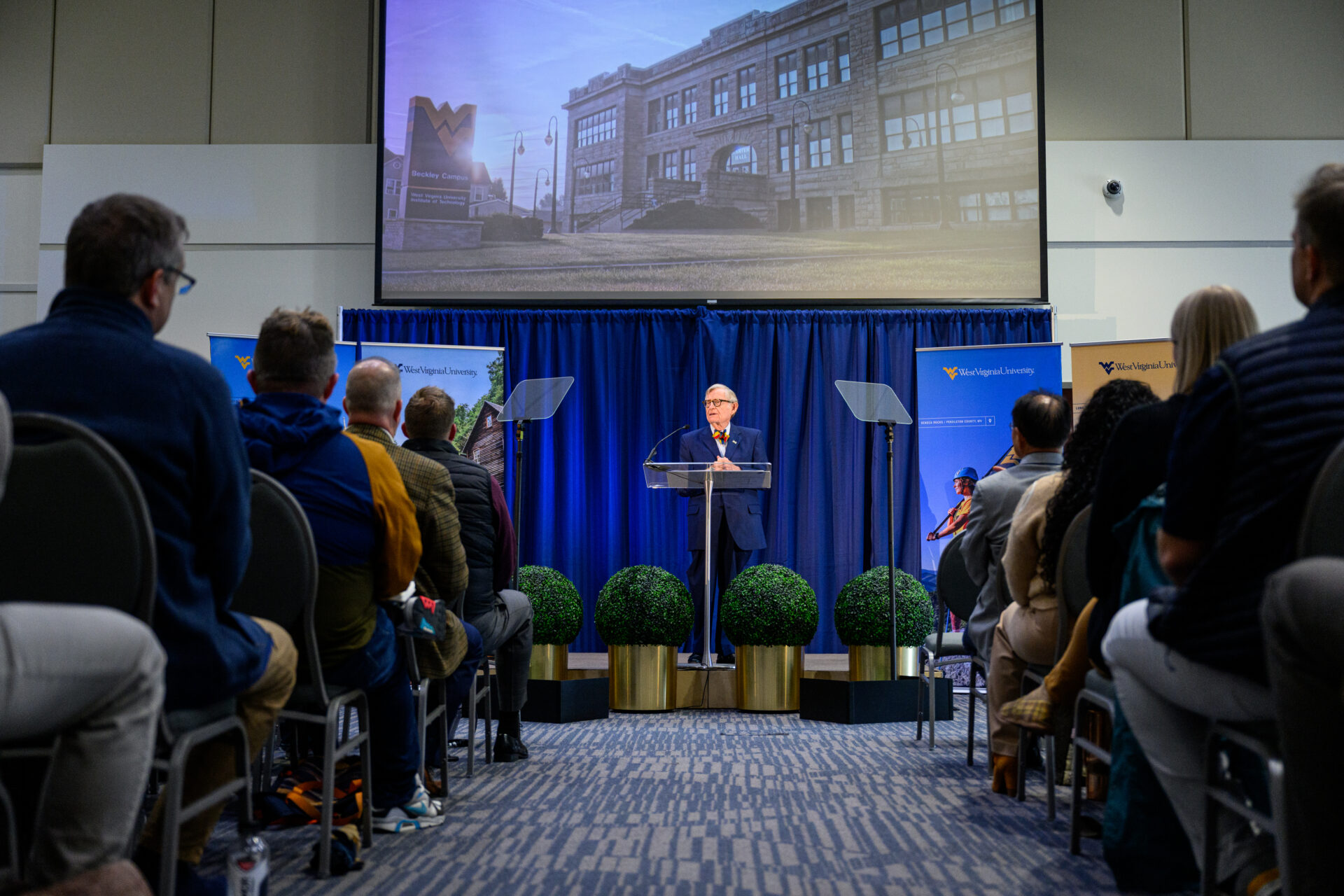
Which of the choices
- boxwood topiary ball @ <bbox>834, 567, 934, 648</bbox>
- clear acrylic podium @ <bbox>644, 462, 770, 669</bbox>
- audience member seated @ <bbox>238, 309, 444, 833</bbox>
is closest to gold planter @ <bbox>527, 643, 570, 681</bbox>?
clear acrylic podium @ <bbox>644, 462, 770, 669</bbox>

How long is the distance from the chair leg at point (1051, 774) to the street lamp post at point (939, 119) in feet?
16.5

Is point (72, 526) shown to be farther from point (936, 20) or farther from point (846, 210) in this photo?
point (936, 20)

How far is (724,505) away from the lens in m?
6.28

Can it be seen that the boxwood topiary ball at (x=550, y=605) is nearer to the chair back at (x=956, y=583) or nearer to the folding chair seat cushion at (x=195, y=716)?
the chair back at (x=956, y=583)

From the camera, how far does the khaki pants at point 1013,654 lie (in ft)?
8.95

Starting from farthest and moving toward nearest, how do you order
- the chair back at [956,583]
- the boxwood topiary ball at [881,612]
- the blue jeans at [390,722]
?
the boxwood topiary ball at [881,612] → the chair back at [956,583] → the blue jeans at [390,722]

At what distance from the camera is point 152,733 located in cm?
130

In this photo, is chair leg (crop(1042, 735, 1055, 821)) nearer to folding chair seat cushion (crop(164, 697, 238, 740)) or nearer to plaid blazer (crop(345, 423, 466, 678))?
plaid blazer (crop(345, 423, 466, 678))

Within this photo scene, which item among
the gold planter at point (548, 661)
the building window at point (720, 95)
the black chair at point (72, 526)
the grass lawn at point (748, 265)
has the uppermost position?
the building window at point (720, 95)

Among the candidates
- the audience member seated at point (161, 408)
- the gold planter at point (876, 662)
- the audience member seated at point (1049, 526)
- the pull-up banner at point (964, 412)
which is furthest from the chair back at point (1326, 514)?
the pull-up banner at point (964, 412)

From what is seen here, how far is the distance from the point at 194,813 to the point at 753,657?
3.80 m

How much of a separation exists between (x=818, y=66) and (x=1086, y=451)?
17.1 ft

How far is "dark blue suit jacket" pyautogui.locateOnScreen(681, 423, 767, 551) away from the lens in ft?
20.5

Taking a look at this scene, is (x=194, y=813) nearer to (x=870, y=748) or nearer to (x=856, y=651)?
(x=870, y=748)
